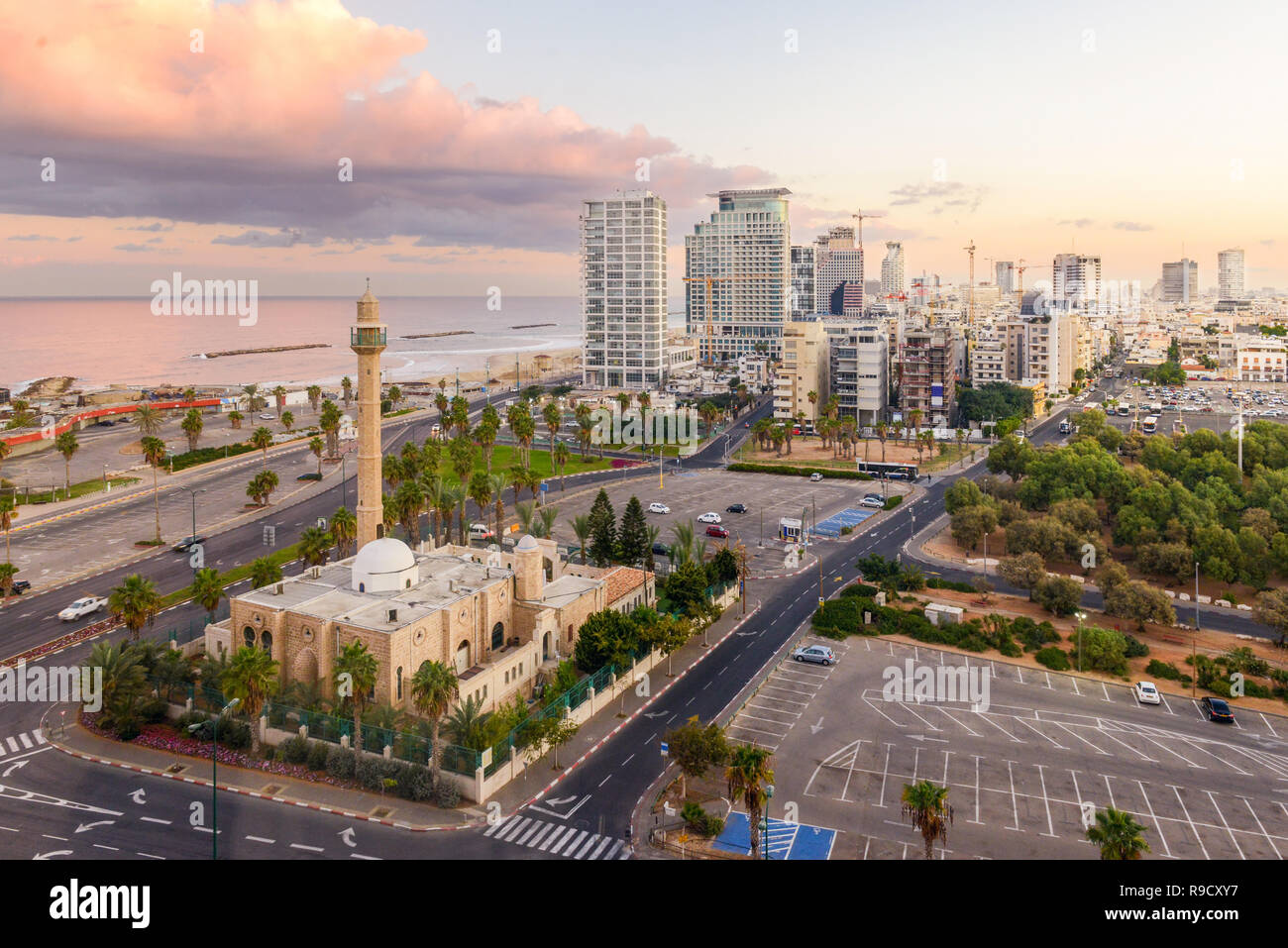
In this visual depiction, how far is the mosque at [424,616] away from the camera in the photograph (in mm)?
44406

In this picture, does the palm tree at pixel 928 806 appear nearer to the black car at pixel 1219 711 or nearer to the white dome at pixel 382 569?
the black car at pixel 1219 711

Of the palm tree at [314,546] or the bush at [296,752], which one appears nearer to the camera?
the bush at [296,752]

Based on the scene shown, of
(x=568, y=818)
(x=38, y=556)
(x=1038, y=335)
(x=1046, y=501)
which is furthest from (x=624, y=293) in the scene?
(x=568, y=818)

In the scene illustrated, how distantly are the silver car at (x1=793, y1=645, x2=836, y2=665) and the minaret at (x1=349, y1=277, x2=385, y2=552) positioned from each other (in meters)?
30.9

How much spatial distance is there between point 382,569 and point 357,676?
34.9ft

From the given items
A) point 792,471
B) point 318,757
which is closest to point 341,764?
point 318,757

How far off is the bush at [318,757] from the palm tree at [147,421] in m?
101

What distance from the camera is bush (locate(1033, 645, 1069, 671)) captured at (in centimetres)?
5491

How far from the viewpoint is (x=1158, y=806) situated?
Result: 1532 inches

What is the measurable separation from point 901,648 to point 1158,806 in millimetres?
20600

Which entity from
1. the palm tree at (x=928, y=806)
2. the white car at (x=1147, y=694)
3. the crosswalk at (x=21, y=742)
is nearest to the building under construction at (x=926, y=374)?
the white car at (x=1147, y=694)

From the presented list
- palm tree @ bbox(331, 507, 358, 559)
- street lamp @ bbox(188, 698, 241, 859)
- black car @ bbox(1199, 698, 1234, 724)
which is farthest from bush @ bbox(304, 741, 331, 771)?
black car @ bbox(1199, 698, 1234, 724)

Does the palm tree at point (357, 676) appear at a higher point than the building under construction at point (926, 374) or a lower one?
lower

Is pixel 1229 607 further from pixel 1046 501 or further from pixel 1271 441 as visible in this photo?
pixel 1271 441
